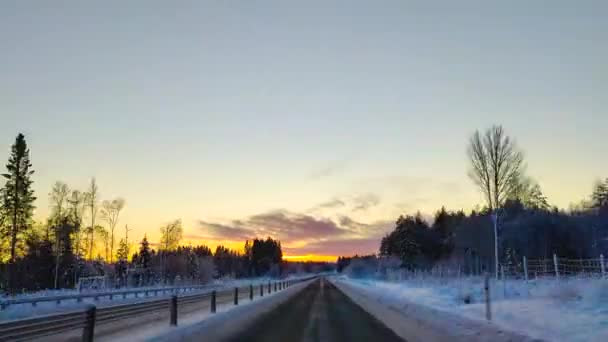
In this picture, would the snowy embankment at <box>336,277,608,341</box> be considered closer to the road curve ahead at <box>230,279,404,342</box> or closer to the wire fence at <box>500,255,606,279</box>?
the road curve ahead at <box>230,279,404,342</box>

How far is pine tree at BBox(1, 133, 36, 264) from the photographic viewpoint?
5928cm

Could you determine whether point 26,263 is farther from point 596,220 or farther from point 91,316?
point 596,220

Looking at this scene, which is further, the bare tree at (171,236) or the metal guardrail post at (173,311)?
the bare tree at (171,236)

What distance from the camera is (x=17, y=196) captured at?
60406 millimetres


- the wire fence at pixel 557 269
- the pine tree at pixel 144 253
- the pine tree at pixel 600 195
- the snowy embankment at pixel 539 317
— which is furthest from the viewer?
the pine tree at pixel 144 253

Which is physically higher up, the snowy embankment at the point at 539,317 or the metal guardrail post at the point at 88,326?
the metal guardrail post at the point at 88,326

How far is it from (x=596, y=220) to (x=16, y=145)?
75.5 meters

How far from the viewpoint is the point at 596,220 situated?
7994 cm

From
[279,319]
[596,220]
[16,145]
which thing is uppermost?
[16,145]

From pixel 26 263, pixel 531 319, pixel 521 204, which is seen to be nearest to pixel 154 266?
Result: pixel 26 263

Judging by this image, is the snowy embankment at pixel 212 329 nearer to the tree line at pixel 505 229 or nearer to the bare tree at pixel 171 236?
the tree line at pixel 505 229

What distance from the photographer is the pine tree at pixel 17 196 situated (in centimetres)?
5928

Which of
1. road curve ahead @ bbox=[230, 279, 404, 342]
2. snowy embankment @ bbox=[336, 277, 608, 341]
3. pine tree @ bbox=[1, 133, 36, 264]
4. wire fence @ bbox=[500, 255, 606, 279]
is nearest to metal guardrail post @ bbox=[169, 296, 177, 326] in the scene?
road curve ahead @ bbox=[230, 279, 404, 342]

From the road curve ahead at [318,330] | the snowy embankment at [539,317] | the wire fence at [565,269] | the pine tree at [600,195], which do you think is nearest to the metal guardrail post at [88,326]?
the road curve ahead at [318,330]
